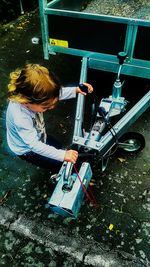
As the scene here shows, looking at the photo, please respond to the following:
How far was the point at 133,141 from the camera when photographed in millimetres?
3146

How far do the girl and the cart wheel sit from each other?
1.00 metres

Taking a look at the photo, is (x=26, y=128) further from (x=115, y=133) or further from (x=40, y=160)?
(x=115, y=133)

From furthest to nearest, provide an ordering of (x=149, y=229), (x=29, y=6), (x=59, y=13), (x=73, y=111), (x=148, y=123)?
(x=29, y=6), (x=73, y=111), (x=148, y=123), (x=59, y=13), (x=149, y=229)

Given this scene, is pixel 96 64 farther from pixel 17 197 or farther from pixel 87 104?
pixel 17 197

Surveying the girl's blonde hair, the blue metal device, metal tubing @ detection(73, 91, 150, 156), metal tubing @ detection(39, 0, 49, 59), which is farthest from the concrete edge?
metal tubing @ detection(39, 0, 49, 59)

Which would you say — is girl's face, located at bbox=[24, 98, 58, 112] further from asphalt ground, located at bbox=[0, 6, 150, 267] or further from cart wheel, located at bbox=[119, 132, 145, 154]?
cart wheel, located at bbox=[119, 132, 145, 154]

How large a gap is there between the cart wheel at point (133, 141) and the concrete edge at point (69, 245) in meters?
1.11

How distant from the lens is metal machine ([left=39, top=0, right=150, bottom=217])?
104 inches

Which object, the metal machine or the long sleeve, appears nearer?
the long sleeve

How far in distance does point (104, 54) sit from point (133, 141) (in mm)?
1015

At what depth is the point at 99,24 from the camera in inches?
116

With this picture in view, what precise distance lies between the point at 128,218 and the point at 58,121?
→ 1.56m

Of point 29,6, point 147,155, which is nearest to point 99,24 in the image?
point 147,155

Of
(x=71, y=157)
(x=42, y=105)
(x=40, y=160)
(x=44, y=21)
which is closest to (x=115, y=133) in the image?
(x=71, y=157)
